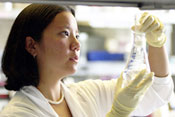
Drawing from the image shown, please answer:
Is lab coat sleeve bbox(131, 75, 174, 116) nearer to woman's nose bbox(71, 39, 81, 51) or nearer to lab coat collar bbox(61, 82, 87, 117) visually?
lab coat collar bbox(61, 82, 87, 117)

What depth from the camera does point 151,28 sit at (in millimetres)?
1041


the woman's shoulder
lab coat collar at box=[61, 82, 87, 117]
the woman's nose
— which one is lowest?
lab coat collar at box=[61, 82, 87, 117]

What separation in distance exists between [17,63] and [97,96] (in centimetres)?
40

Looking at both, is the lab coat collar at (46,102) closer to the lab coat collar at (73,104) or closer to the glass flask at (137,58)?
the lab coat collar at (73,104)

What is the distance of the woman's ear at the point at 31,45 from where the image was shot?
1196 millimetres

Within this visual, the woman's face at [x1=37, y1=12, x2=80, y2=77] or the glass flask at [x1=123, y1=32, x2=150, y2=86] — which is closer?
the glass flask at [x1=123, y1=32, x2=150, y2=86]

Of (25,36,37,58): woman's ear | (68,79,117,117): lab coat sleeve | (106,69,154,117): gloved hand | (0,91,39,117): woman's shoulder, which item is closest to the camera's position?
(106,69,154,117): gloved hand

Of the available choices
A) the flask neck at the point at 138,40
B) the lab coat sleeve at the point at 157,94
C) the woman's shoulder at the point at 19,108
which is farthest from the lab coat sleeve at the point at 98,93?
the flask neck at the point at 138,40

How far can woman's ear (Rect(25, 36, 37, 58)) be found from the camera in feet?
3.92

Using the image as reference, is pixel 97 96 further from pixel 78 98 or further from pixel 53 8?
pixel 53 8

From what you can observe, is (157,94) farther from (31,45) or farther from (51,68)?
(31,45)

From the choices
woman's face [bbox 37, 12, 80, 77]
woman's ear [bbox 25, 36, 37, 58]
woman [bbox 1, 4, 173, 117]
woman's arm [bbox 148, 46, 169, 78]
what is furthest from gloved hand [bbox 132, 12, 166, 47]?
woman's ear [bbox 25, 36, 37, 58]

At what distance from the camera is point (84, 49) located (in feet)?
13.0

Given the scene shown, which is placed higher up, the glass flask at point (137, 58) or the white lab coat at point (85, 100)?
the glass flask at point (137, 58)
